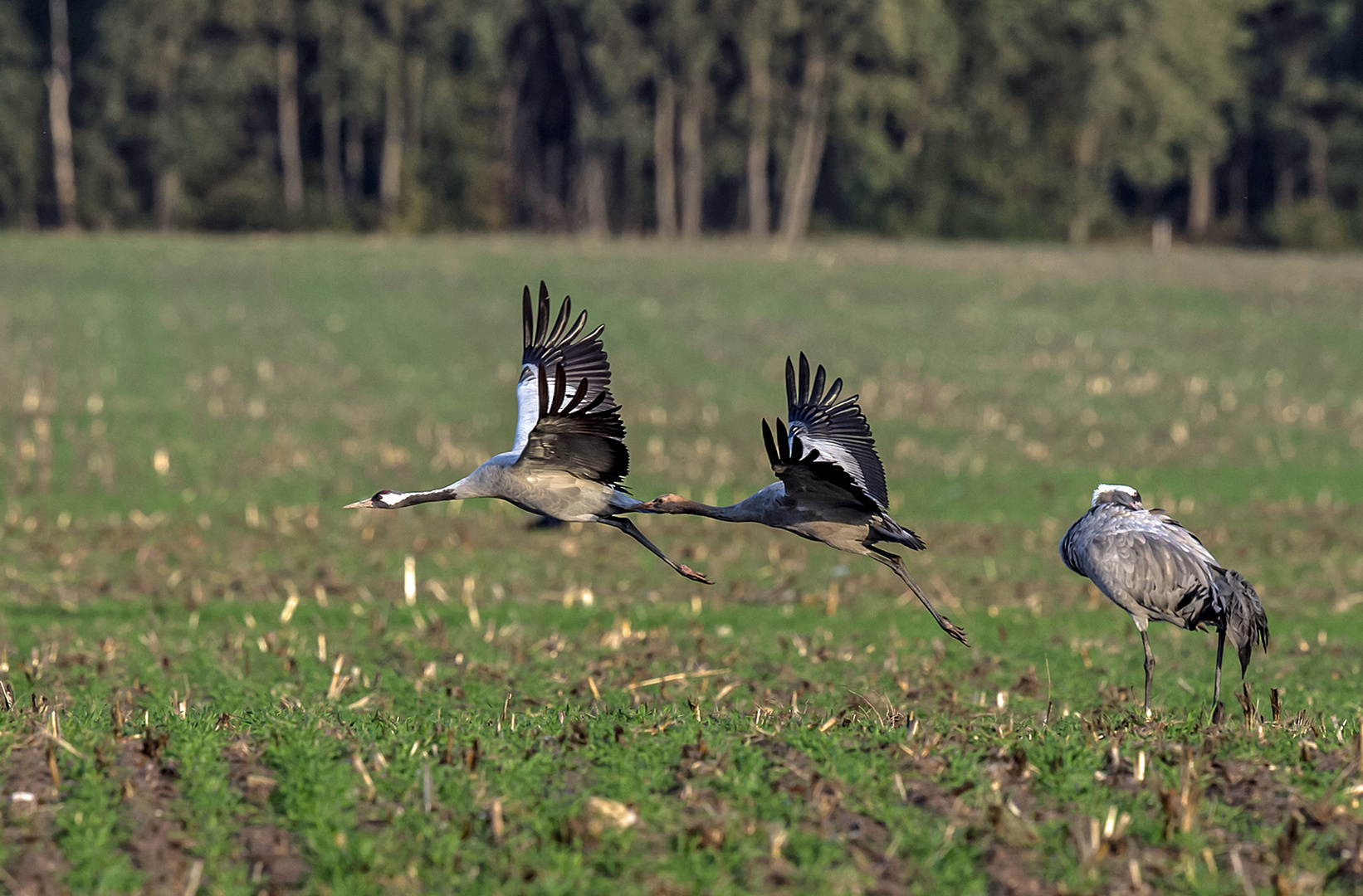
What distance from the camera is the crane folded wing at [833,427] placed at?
10.3 meters

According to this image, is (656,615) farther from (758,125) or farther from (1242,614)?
(758,125)

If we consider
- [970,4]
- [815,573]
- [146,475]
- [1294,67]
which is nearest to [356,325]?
[146,475]

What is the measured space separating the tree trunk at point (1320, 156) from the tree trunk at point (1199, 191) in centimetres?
519

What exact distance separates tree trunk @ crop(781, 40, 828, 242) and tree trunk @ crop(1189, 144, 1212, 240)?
67.2 feet

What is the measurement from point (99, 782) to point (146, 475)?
17658 millimetres

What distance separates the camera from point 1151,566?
10.6m

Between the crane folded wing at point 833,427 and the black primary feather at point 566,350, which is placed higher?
the black primary feather at point 566,350

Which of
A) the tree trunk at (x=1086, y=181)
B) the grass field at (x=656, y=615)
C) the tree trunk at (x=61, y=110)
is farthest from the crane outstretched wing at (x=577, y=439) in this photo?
the tree trunk at (x=1086, y=181)

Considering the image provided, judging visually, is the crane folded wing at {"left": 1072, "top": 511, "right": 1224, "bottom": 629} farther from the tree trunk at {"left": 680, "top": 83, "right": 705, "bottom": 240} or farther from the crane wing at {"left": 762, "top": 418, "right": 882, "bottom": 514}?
→ the tree trunk at {"left": 680, "top": 83, "right": 705, "bottom": 240}

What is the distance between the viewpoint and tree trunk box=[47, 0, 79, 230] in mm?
80875

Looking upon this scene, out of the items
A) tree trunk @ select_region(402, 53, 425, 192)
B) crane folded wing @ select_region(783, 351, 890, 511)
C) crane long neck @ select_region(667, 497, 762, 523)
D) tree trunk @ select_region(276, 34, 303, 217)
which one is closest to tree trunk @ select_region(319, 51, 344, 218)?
tree trunk @ select_region(276, 34, 303, 217)

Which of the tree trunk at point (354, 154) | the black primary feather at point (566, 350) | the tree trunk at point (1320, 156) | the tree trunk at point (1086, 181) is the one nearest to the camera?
Answer: the black primary feather at point (566, 350)

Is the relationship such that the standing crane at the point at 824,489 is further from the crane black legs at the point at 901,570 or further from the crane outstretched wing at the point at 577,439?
the crane outstretched wing at the point at 577,439

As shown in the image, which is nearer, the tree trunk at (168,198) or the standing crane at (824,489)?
the standing crane at (824,489)
